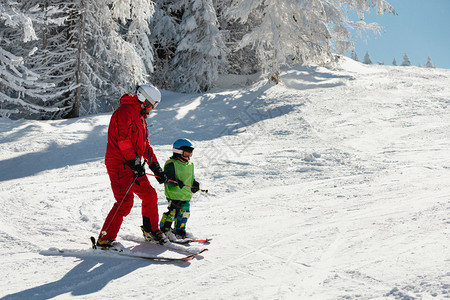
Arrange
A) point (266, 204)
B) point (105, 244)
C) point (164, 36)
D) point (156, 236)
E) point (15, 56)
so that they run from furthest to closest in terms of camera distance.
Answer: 1. point (164, 36)
2. point (15, 56)
3. point (266, 204)
4. point (156, 236)
5. point (105, 244)

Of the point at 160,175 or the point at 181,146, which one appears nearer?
the point at 160,175

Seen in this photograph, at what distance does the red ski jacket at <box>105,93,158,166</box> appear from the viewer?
4465mm

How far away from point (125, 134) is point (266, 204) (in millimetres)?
2980

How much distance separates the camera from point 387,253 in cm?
432

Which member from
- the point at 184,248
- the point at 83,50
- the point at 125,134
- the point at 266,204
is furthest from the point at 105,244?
the point at 83,50

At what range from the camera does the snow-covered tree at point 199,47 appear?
1800 centimetres

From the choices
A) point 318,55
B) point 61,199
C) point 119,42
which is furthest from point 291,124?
point 61,199

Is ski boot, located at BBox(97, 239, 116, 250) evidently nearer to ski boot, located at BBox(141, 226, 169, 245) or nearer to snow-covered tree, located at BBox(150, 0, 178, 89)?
ski boot, located at BBox(141, 226, 169, 245)

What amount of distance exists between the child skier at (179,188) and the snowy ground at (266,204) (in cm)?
51

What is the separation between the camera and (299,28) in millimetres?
17281

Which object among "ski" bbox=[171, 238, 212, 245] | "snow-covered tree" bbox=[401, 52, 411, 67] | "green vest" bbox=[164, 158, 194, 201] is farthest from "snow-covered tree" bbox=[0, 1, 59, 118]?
"snow-covered tree" bbox=[401, 52, 411, 67]

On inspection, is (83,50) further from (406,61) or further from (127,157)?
(406,61)

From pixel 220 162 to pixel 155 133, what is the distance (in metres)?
3.41

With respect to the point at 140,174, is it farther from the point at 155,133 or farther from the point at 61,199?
the point at 155,133
